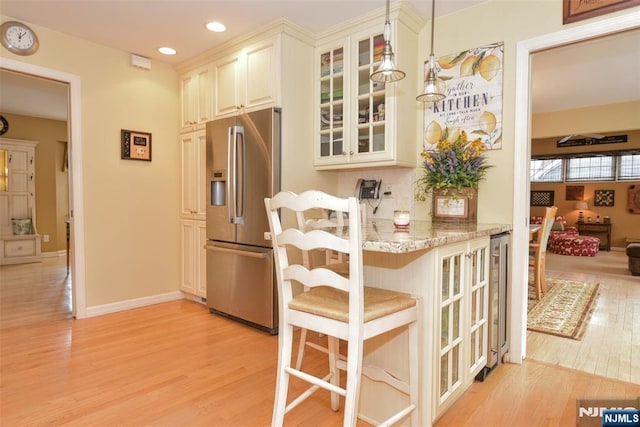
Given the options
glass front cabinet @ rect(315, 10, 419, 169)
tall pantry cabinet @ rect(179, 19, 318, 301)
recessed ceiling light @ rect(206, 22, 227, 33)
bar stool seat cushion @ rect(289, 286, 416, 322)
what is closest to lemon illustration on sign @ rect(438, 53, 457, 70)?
glass front cabinet @ rect(315, 10, 419, 169)

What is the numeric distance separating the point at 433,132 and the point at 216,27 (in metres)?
1.93

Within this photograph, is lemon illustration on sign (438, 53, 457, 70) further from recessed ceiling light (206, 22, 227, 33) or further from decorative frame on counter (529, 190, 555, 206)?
decorative frame on counter (529, 190, 555, 206)

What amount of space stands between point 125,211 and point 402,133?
9.01 feet

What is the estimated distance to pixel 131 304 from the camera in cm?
365

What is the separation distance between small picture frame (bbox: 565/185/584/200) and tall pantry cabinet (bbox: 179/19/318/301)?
8.40m

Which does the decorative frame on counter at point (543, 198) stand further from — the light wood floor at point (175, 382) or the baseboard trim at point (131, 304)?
the baseboard trim at point (131, 304)

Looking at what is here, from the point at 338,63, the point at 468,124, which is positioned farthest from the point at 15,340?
the point at 468,124

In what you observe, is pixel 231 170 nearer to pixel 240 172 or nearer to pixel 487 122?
pixel 240 172

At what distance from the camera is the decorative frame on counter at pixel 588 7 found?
2084 mm

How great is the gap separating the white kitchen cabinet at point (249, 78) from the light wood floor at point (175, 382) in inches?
75.2

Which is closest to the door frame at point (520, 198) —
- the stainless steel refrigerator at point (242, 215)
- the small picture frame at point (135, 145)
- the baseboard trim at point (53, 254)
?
the stainless steel refrigerator at point (242, 215)

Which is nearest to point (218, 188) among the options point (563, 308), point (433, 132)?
point (433, 132)

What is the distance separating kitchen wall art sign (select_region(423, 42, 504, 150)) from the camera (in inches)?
100

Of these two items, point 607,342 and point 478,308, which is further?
point 607,342
